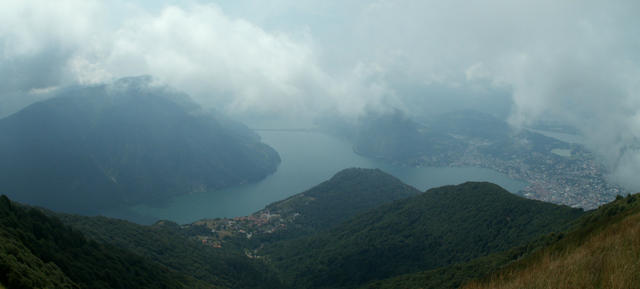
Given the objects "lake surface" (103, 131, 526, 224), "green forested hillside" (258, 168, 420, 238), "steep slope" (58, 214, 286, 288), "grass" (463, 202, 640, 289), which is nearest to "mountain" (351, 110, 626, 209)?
"lake surface" (103, 131, 526, 224)

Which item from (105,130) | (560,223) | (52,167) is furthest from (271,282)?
(105,130)

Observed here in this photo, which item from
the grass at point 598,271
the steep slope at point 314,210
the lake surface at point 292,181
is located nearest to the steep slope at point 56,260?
the grass at point 598,271

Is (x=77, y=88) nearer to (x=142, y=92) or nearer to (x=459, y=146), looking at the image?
(x=142, y=92)

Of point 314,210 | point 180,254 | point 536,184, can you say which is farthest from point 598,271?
point 536,184

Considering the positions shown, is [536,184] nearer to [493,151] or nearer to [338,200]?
[493,151]

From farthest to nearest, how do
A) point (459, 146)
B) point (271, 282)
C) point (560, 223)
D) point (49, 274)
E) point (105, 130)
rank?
point (459, 146), point (105, 130), point (271, 282), point (560, 223), point (49, 274)

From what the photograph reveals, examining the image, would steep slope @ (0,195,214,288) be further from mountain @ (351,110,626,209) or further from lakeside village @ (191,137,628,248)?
mountain @ (351,110,626,209)

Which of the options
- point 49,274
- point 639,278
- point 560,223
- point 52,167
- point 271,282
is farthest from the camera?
point 52,167
